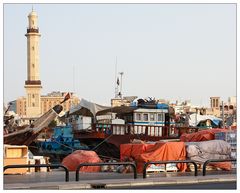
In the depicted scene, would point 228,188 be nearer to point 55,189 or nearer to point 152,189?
point 152,189

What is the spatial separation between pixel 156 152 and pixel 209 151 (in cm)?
219

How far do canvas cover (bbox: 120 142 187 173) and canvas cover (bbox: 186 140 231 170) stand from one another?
33 centimetres

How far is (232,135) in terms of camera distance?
25000 millimetres

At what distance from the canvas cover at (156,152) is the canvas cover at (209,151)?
327 millimetres

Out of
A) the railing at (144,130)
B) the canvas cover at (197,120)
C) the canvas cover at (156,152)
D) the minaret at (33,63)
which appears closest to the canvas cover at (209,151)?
the canvas cover at (156,152)

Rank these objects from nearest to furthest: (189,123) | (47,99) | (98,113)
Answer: (98,113)
(189,123)
(47,99)

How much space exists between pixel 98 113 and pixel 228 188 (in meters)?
31.6

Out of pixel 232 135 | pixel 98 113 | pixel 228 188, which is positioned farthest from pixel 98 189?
pixel 98 113

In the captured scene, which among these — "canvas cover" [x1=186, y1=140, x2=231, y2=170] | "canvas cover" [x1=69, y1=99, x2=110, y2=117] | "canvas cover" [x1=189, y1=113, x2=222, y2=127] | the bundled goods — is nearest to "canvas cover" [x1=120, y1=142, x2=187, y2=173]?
"canvas cover" [x1=186, y1=140, x2=231, y2=170]

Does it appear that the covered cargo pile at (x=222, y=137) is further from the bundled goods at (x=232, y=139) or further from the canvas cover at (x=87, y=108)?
the canvas cover at (x=87, y=108)

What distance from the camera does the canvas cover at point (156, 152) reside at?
23.4 m

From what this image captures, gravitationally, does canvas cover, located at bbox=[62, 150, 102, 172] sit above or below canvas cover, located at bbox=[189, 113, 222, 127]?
below

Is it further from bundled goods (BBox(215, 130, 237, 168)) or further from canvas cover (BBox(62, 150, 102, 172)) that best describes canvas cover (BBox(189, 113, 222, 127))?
canvas cover (BBox(62, 150, 102, 172))

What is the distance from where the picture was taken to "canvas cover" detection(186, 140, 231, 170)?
78.8 feet
